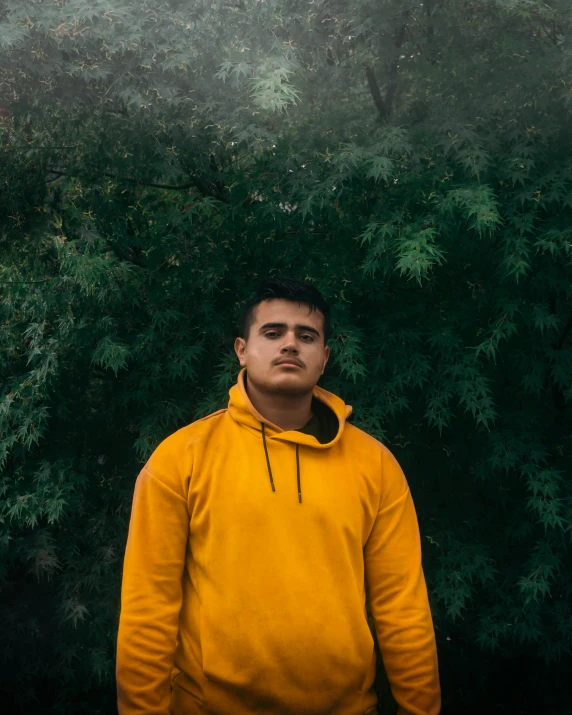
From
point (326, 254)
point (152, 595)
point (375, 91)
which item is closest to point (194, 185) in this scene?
point (326, 254)

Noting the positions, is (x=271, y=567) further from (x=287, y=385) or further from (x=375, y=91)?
(x=375, y=91)

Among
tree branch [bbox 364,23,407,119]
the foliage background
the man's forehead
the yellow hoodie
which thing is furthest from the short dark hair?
tree branch [bbox 364,23,407,119]

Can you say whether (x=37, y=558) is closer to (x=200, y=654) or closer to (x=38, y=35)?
(x=200, y=654)

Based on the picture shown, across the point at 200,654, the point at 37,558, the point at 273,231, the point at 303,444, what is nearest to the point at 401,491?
the point at 303,444

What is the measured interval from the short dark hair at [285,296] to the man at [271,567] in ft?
0.05

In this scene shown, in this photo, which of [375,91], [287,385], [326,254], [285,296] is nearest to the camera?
[287,385]

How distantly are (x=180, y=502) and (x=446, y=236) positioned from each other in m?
1.78

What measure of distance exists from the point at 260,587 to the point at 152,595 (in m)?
0.30

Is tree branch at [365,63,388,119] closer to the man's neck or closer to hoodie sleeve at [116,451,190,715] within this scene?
the man's neck

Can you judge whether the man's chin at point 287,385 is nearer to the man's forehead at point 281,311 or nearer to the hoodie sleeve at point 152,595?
the man's forehead at point 281,311

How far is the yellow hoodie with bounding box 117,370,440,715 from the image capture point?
2.09 m

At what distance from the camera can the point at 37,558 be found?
4031 millimetres

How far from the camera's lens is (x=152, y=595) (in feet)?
7.01

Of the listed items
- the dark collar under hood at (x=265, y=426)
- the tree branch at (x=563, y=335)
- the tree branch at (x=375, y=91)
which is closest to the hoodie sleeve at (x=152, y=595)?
the dark collar under hood at (x=265, y=426)
